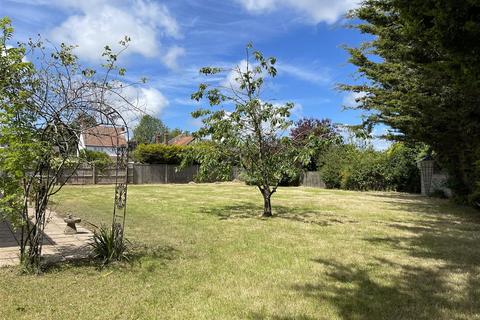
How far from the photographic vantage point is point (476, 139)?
1023 cm

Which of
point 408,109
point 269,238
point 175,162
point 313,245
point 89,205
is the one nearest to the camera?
point 313,245

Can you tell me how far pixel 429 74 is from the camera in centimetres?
843

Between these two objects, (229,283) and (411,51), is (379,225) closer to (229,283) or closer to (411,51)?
(411,51)

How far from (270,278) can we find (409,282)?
5.61 feet

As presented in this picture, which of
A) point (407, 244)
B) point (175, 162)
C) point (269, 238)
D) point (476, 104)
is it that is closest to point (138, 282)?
point (269, 238)

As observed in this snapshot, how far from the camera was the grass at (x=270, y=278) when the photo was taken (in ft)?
12.7

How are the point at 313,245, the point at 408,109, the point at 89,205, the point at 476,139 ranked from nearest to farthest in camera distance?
the point at 313,245, the point at 476,139, the point at 408,109, the point at 89,205

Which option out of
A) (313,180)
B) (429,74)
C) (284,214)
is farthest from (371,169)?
(429,74)

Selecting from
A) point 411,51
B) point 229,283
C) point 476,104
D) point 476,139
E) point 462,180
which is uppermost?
point 411,51

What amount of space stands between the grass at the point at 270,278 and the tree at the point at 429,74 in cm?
244

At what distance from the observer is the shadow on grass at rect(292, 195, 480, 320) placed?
12.9ft

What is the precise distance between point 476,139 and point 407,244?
493cm

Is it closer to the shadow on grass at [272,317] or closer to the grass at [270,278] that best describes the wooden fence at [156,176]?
the grass at [270,278]

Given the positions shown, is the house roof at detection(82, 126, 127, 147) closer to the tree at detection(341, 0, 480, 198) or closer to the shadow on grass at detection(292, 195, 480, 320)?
the shadow on grass at detection(292, 195, 480, 320)
